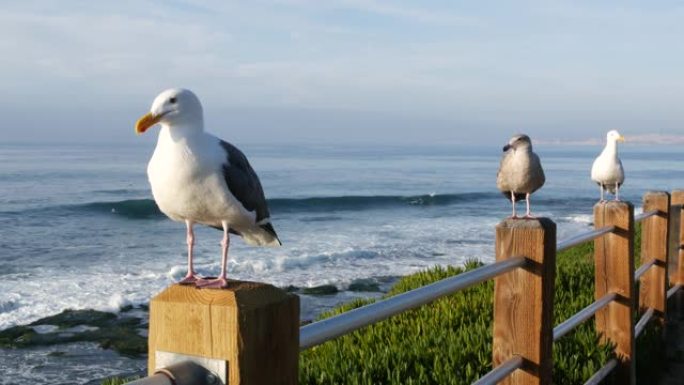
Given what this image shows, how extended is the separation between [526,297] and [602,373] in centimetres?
171

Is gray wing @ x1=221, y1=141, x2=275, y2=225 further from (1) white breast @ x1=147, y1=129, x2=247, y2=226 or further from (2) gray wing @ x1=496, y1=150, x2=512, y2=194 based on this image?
(2) gray wing @ x1=496, y1=150, x2=512, y2=194

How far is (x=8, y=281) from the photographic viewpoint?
17125mm

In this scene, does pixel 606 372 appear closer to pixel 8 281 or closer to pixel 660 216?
pixel 660 216

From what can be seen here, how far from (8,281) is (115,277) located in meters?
2.12

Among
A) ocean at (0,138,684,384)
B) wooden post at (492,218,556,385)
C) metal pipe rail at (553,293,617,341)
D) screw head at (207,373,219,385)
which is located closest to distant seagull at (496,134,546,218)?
metal pipe rail at (553,293,617,341)

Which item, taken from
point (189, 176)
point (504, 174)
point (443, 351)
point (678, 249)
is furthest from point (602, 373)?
point (678, 249)

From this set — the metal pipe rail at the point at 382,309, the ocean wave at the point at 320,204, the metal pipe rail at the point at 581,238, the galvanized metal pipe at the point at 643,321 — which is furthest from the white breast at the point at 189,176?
the ocean wave at the point at 320,204

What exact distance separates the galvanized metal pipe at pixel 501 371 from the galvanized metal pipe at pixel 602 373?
49.2 inches

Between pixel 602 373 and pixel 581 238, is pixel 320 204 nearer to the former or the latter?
pixel 602 373

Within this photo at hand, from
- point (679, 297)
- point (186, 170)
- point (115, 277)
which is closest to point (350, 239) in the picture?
point (115, 277)

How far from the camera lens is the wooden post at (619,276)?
5.10m

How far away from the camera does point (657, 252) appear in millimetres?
7012

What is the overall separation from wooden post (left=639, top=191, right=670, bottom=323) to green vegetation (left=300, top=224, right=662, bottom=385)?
0.34 meters

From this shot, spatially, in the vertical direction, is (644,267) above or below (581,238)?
below
